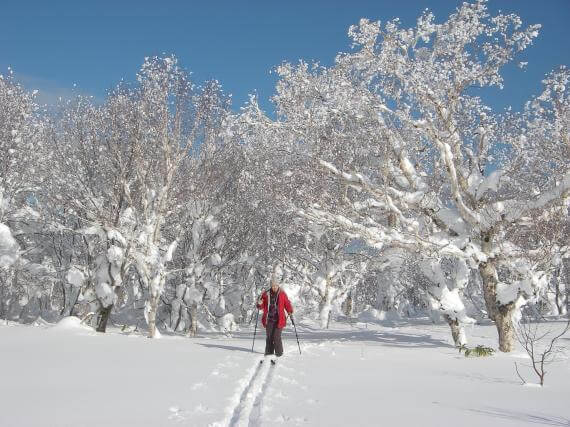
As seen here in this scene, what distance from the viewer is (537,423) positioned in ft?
15.4

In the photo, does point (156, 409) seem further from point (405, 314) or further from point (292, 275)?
point (405, 314)

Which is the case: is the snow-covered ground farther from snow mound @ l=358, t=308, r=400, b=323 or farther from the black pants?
snow mound @ l=358, t=308, r=400, b=323

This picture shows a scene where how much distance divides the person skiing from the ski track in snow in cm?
199

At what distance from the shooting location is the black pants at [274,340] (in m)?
10.1

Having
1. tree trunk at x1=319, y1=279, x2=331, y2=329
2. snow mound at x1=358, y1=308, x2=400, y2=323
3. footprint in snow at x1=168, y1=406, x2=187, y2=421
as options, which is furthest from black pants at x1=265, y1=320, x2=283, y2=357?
snow mound at x1=358, y1=308, x2=400, y2=323

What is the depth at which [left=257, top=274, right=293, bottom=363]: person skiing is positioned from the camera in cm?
1017

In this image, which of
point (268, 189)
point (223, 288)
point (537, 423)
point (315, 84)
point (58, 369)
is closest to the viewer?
A: point (537, 423)

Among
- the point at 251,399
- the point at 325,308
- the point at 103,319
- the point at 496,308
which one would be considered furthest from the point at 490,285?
the point at 103,319

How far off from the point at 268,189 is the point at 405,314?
97.9 feet

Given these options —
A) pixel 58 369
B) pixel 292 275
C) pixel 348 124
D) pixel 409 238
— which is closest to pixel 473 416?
pixel 58 369

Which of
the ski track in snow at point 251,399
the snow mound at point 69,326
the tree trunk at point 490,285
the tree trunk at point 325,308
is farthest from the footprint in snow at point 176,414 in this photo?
the tree trunk at point 325,308

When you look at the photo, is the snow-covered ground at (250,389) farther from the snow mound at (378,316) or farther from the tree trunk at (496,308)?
the snow mound at (378,316)

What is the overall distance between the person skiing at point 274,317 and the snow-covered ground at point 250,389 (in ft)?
1.41

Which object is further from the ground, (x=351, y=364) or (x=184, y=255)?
(x=184, y=255)
